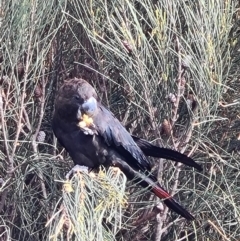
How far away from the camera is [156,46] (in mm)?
2314

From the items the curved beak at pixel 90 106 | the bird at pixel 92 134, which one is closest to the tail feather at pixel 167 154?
the bird at pixel 92 134

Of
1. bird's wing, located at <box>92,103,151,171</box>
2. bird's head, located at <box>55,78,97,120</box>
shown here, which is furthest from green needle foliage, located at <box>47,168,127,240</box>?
bird's head, located at <box>55,78,97,120</box>

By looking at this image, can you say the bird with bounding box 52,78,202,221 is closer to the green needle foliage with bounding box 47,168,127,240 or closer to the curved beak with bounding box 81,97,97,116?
the curved beak with bounding box 81,97,97,116

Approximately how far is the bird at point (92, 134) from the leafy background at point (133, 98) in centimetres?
6

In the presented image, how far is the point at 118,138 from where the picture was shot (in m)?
2.44

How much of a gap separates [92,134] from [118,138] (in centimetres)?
12

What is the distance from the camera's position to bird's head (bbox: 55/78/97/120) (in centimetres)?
244

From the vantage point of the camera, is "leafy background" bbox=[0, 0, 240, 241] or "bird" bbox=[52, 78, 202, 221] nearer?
"leafy background" bbox=[0, 0, 240, 241]

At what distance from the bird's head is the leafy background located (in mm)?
58

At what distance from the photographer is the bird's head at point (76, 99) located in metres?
2.44

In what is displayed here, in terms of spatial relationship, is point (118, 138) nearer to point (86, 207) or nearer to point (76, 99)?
point (76, 99)

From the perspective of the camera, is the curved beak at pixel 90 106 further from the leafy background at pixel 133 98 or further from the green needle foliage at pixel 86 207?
the green needle foliage at pixel 86 207

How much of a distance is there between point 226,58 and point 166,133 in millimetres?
319

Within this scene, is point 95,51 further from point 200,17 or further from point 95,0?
point 200,17
